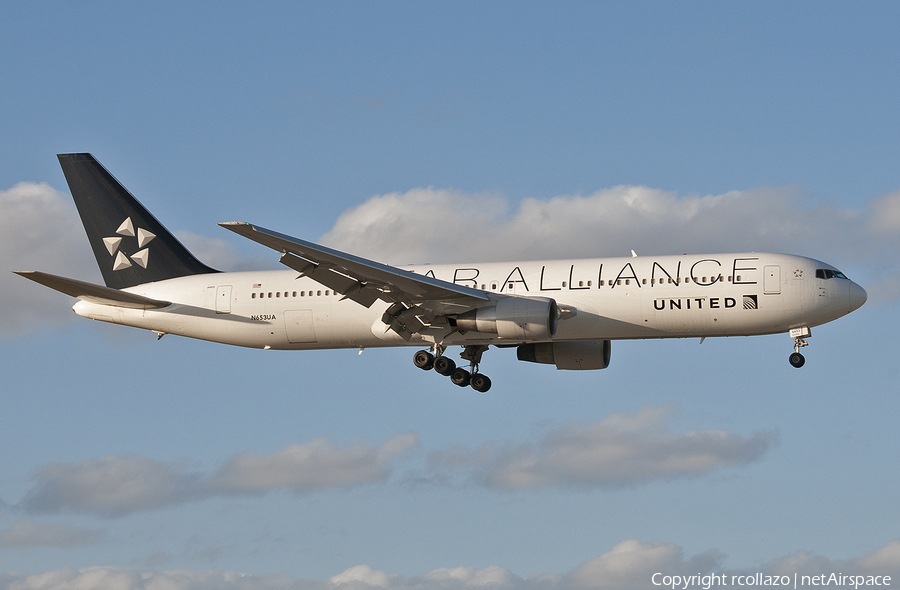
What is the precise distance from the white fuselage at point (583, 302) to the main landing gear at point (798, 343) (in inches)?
10.6

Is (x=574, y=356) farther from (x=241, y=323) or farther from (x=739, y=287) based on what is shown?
(x=241, y=323)

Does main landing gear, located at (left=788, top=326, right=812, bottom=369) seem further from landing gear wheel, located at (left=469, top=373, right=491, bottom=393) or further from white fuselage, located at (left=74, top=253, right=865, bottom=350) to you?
landing gear wheel, located at (left=469, top=373, right=491, bottom=393)

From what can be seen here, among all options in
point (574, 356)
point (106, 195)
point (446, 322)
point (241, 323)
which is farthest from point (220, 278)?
point (574, 356)

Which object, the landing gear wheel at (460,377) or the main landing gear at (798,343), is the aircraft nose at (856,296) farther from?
the landing gear wheel at (460,377)

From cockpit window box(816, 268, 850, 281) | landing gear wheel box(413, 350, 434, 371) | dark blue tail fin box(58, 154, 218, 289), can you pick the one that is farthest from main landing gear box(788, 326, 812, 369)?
dark blue tail fin box(58, 154, 218, 289)

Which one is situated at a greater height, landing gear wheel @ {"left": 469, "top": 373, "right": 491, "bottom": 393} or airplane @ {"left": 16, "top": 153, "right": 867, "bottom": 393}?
airplane @ {"left": 16, "top": 153, "right": 867, "bottom": 393}

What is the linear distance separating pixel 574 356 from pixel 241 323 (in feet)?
46.0

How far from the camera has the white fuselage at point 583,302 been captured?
4109 centimetres

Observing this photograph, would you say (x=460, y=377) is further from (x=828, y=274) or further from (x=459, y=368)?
(x=828, y=274)

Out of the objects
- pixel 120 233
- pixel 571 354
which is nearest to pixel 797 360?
pixel 571 354

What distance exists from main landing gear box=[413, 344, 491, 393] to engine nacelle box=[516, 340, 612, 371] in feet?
7.39

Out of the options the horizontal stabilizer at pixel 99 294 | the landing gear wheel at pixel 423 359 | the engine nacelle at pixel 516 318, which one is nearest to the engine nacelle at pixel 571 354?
the landing gear wheel at pixel 423 359

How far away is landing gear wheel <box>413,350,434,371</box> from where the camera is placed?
149 ft

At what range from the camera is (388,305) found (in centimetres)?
4412
